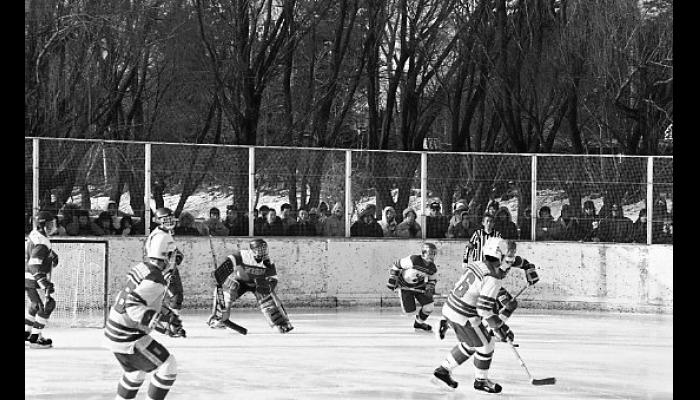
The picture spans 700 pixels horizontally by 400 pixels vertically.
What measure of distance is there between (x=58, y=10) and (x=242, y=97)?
3.69 meters

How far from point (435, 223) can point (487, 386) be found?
25.2 ft

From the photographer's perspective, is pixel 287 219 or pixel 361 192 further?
pixel 361 192

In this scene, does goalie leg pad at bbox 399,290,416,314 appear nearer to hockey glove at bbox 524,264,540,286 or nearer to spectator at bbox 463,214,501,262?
spectator at bbox 463,214,501,262

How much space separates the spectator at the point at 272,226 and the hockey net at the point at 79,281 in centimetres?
234

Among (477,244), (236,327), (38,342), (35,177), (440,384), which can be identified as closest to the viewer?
(440,384)

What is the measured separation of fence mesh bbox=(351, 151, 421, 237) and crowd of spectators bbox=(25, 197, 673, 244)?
8 centimetres

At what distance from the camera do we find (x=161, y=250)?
8.02 meters

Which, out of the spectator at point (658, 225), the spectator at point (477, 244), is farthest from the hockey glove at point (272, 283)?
the spectator at point (658, 225)

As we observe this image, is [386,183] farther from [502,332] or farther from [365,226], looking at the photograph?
[502,332]

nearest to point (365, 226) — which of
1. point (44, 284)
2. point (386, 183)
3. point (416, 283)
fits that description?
point (386, 183)

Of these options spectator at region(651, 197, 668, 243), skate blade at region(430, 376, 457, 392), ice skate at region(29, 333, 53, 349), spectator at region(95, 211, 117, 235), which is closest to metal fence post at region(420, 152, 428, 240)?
spectator at region(651, 197, 668, 243)

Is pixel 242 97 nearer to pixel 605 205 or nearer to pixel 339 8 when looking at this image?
pixel 339 8

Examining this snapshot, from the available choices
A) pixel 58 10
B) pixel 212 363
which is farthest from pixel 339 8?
pixel 212 363

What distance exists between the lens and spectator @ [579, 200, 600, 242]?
16.8 metres
